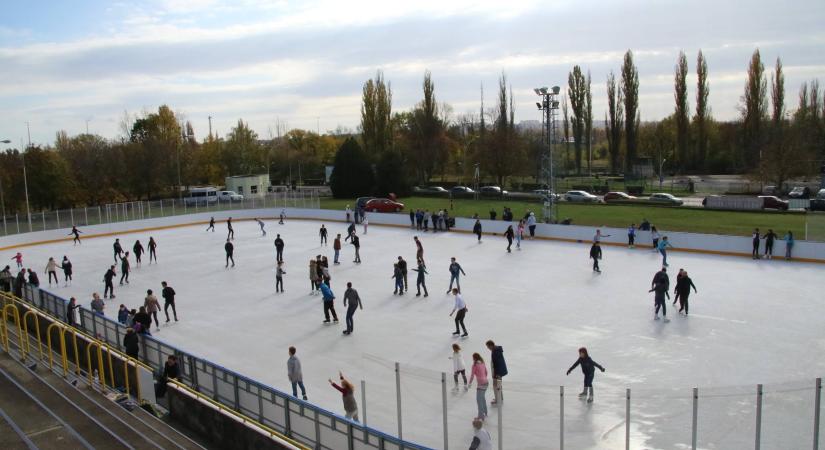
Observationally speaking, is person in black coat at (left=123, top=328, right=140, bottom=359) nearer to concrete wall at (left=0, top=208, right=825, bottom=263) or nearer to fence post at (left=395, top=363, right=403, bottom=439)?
fence post at (left=395, top=363, right=403, bottom=439)

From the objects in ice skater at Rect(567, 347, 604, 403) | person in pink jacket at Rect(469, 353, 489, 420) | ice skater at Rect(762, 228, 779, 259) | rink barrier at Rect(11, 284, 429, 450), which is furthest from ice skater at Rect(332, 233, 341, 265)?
ice skater at Rect(762, 228, 779, 259)

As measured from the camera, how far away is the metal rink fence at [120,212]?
1459 inches

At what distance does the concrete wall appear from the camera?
85.1 feet

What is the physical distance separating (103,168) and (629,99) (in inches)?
2142

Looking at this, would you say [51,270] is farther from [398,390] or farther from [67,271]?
[398,390]

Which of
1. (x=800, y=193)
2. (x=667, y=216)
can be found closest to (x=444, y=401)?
(x=667, y=216)

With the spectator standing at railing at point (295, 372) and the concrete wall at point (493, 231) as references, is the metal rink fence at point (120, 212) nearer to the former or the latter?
the concrete wall at point (493, 231)

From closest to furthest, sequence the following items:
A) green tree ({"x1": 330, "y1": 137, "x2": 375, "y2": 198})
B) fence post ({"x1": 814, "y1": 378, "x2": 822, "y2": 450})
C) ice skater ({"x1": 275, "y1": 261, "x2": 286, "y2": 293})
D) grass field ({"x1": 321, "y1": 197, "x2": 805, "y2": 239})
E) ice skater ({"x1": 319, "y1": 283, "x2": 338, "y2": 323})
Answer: fence post ({"x1": 814, "y1": 378, "x2": 822, "y2": 450}), ice skater ({"x1": 319, "y1": 283, "x2": 338, "y2": 323}), ice skater ({"x1": 275, "y1": 261, "x2": 286, "y2": 293}), grass field ({"x1": 321, "y1": 197, "x2": 805, "y2": 239}), green tree ({"x1": 330, "y1": 137, "x2": 375, "y2": 198})

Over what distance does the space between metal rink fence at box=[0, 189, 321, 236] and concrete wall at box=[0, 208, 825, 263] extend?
1.68ft

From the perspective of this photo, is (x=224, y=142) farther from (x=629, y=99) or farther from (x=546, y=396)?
(x=546, y=396)

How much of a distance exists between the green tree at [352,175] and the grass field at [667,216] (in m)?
9.75

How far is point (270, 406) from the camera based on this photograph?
9977 millimetres

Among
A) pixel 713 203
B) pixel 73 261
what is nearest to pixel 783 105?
pixel 713 203

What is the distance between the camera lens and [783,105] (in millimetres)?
66438
